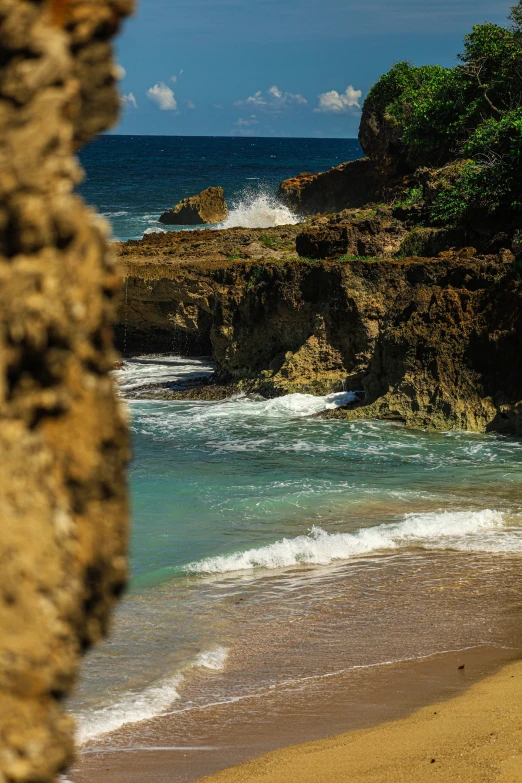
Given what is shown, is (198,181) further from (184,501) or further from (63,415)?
(63,415)

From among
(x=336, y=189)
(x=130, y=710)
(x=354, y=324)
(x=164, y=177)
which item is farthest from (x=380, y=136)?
(x=164, y=177)

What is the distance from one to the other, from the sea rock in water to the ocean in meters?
29.1

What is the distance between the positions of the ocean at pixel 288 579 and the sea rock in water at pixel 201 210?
1145 inches

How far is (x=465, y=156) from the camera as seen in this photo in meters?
22.5

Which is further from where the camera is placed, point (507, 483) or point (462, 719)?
point (507, 483)

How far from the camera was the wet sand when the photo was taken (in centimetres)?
529

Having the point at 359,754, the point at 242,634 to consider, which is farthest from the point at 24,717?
the point at 242,634

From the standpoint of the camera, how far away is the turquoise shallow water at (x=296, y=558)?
677 cm

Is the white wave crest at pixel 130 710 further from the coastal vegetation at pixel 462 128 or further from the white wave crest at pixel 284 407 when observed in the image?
the coastal vegetation at pixel 462 128

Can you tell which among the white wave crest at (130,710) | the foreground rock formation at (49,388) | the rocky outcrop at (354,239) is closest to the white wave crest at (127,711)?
the white wave crest at (130,710)

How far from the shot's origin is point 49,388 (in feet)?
5.50

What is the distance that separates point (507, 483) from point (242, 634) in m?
5.47

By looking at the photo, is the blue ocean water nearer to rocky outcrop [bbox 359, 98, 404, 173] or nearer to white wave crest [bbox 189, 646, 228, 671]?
rocky outcrop [bbox 359, 98, 404, 173]

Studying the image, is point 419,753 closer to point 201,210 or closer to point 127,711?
point 127,711
